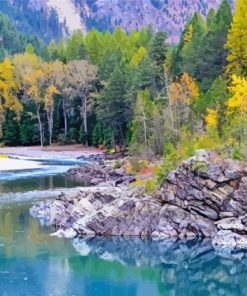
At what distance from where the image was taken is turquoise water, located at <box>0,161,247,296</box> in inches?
1256

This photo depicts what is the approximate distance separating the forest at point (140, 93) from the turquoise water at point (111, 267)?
7697mm

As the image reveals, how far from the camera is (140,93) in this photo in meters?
74.2

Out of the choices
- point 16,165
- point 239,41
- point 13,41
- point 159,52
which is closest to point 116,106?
point 159,52

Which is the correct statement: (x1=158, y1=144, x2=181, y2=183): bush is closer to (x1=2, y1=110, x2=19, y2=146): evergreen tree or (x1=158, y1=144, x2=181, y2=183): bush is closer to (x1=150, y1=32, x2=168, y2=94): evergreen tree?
(x1=150, y1=32, x2=168, y2=94): evergreen tree

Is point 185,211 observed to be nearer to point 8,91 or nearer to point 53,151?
point 53,151

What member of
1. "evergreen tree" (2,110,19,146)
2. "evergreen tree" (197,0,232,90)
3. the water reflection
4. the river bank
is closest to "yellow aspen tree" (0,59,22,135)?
"evergreen tree" (2,110,19,146)

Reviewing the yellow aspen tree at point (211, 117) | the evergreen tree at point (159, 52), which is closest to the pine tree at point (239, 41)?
the yellow aspen tree at point (211, 117)

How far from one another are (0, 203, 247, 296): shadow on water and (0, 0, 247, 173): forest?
7642 millimetres

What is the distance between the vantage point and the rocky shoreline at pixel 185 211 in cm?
3912

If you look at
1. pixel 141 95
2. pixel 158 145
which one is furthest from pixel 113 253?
pixel 141 95

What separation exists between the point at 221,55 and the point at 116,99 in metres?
18.5

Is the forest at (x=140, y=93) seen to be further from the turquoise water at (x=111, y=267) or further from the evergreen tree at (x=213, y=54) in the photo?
the turquoise water at (x=111, y=267)

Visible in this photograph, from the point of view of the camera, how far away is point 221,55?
7656cm

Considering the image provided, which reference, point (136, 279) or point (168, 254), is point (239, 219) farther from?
point (136, 279)
